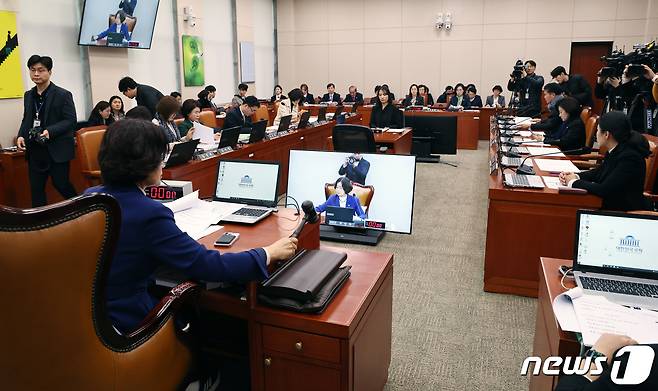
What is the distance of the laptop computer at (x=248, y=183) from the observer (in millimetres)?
2516

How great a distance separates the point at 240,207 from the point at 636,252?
1.61 meters

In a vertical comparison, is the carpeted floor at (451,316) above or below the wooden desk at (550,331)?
below

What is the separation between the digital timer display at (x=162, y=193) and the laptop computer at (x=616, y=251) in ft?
5.55

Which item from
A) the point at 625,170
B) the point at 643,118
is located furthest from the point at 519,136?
the point at 625,170

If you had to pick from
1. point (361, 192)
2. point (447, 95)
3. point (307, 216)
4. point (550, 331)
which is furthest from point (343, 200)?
point (447, 95)

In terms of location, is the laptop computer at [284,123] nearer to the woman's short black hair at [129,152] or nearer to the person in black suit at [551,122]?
the person in black suit at [551,122]

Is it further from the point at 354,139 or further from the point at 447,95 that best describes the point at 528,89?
the point at 354,139

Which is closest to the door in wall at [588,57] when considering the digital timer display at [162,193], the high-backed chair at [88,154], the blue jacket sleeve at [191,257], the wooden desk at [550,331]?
the high-backed chair at [88,154]

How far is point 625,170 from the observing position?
290 centimetres

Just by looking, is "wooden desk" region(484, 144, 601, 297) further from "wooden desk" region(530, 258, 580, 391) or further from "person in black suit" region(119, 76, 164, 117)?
"person in black suit" region(119, 76, 164, 117)

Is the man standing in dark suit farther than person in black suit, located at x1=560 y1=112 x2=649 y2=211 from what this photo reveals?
Yes

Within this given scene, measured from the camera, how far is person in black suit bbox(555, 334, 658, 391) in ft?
3.31

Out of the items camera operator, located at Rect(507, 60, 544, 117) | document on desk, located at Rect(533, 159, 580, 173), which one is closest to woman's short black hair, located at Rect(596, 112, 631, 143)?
document on desk, located at Rect(533, 159, 580, 173)

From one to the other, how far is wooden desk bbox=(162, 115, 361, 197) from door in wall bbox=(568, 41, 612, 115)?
6.11 metres
